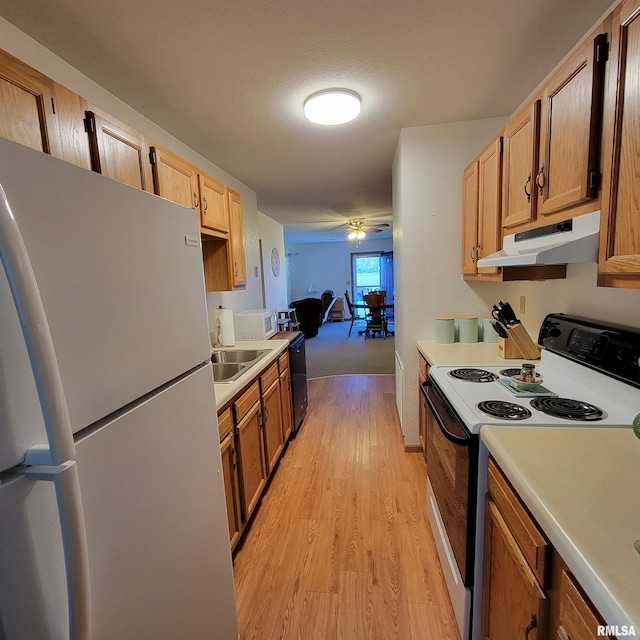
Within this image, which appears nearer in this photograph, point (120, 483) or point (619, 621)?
point (619, 621)

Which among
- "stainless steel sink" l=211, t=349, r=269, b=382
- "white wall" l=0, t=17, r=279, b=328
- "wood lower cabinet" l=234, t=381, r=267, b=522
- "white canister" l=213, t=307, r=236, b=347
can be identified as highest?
"white wall" l=0, t=17, r=279, b=328

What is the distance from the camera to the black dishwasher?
296cm

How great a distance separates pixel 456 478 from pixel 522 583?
0.43m

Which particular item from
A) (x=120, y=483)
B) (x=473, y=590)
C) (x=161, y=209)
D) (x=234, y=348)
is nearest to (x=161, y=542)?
(x=120, y=483)

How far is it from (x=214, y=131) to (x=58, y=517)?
94.8 inches

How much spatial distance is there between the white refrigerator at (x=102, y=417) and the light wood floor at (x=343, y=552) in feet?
1.38

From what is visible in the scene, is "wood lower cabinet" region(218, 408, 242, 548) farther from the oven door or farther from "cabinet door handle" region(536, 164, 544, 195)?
"cabinet door handle" region(536, 164, 544, 195)

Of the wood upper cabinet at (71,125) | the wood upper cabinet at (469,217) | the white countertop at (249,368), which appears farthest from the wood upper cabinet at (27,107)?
the wood upper cabinet at (469,217)

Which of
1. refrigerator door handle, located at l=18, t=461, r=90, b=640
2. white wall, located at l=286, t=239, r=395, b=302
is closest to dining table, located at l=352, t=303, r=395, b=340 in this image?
white wall, located at l=286, t=239, r=395, b=302

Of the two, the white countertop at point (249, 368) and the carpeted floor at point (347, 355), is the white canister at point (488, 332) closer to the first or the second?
the white countertop at point (249, 368)

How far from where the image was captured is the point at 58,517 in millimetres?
513

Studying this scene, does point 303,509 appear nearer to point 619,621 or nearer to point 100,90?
point 619,621

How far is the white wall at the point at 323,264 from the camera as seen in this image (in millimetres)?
10203

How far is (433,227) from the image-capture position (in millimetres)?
2502
